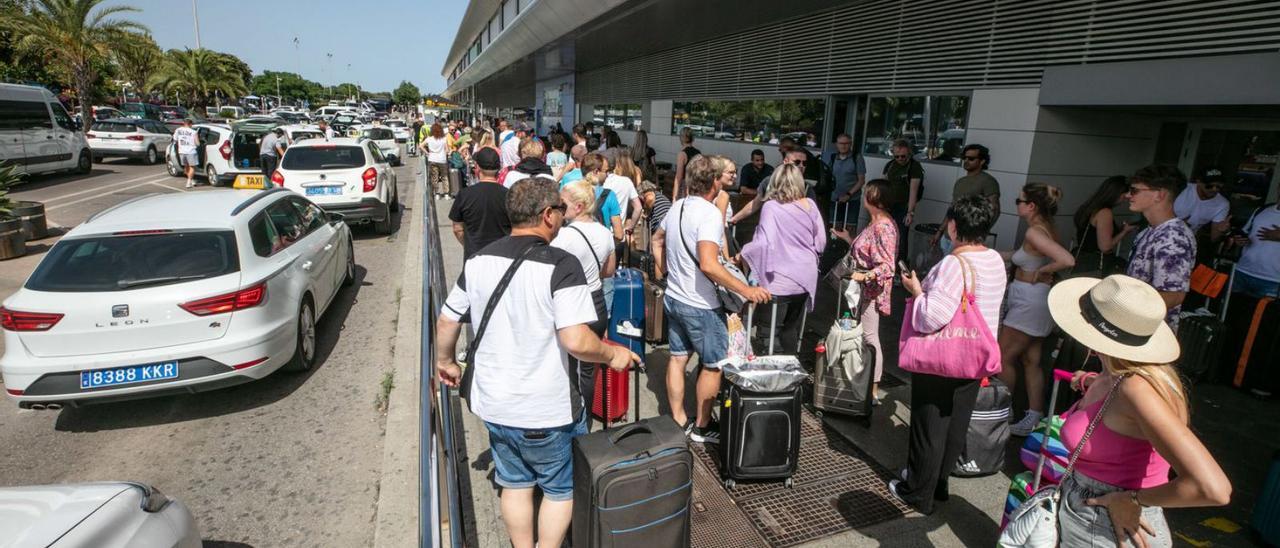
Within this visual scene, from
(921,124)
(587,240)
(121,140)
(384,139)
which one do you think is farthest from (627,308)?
(384,139)

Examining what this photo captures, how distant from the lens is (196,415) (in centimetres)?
500

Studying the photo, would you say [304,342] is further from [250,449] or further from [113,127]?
[113,127]

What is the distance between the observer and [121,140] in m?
22.7

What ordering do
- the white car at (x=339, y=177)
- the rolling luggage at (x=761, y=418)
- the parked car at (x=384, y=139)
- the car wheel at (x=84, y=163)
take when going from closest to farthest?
the rolling luggage at (x=761, y=418), the white car at (x=339, y=177), the car wheel at (x=84, y=163), the parked car at (x=384, y=139)

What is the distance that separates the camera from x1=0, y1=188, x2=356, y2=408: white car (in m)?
4.44

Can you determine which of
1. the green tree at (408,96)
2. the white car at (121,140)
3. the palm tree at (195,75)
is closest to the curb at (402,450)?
the white car at (121,140)

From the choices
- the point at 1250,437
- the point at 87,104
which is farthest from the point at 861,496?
the point at 87,104

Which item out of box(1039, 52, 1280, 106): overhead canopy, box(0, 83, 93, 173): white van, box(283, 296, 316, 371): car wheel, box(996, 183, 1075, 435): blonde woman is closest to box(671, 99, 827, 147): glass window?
box(1039, 52, 1280, 106): overhead canopy

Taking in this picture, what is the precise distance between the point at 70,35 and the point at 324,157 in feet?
82.7

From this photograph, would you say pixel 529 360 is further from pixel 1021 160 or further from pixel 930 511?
pixel 1021 160

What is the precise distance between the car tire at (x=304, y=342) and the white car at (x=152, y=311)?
0.02m

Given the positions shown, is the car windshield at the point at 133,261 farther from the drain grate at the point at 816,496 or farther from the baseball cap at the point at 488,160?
the drain grate at the point at 816,496

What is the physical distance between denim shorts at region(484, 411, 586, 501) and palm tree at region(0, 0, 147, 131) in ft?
112

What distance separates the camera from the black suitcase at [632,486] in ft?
8.57
